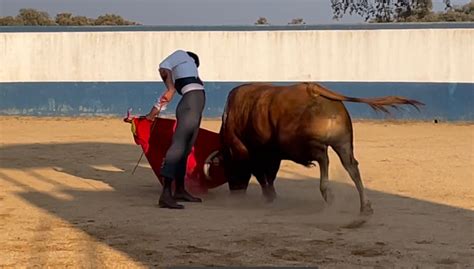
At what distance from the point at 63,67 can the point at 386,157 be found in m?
10.5

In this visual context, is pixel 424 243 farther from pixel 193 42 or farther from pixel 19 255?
pixel 193 42

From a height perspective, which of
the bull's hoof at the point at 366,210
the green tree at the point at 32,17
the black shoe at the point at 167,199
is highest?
the bull's hoof at the point at 366,210

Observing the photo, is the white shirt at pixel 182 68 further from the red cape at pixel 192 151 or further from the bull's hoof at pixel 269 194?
the bull's hoof at pixel 269 194

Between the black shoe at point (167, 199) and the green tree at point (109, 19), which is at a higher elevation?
the black shoe at point (167, 199)

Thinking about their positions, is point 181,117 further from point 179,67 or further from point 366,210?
point 366,210

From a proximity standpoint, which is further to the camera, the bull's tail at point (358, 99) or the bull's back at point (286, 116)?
the bull's tail at point (358, 99)

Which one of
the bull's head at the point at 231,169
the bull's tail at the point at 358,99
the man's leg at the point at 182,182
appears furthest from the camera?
the bull's head at the point at 231,169

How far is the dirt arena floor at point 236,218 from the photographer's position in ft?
21.4

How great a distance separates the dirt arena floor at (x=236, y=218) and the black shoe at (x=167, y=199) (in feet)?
0.32

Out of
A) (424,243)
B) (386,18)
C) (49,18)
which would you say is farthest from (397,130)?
(49,18)

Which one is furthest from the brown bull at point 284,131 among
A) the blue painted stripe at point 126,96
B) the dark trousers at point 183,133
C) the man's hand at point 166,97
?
the blue painted stripe at point 126,96

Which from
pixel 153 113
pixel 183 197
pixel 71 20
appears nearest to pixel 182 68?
pixel 153 113

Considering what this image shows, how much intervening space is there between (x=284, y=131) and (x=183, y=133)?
3.57ft

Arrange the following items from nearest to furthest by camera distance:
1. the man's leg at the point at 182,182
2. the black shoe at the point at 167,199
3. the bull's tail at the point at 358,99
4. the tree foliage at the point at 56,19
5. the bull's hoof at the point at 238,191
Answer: the bull's tail at the point at 358,99 < the black shoe at the point at 167,199 < the man's leg at the point at 182,182 < the bull's hoof at the point at 238,191 < the tree foliage at the point at 56,19
